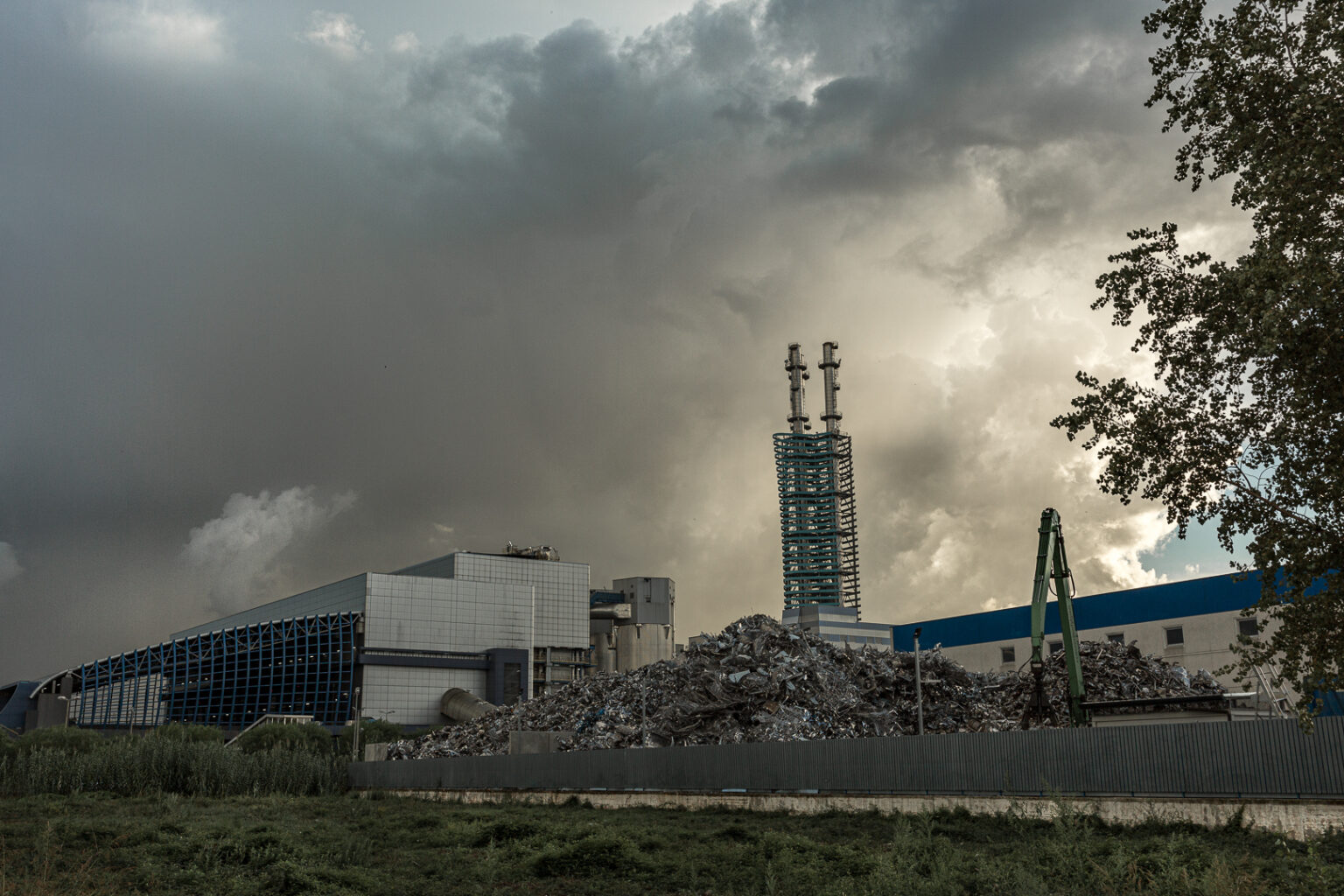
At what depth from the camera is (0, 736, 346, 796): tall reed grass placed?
50.3 metres

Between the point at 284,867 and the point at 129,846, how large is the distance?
886cm

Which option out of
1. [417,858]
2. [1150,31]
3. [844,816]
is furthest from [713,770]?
[1150,31]

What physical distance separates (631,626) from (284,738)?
57239 mm

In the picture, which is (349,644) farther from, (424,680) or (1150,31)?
(1150,31)

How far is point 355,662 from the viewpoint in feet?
322

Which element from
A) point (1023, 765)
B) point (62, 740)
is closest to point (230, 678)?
point (62, 740)

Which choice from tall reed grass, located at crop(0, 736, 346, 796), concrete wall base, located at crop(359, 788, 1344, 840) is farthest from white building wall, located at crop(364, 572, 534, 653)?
concrete wall base, located at crop(359, 788, 1344, 840)

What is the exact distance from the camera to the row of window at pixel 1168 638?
57.5 meters

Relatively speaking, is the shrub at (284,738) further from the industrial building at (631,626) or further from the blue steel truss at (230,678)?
the industrial building at (631,626)

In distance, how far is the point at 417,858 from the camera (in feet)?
84.8

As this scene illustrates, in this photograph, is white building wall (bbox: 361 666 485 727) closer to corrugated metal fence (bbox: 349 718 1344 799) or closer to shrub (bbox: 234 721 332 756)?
shrub (bbox: 234 721 332 756)

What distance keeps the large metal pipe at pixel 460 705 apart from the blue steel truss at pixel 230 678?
9.20 meters

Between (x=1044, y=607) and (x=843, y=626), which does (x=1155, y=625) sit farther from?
(x=843, y=626)

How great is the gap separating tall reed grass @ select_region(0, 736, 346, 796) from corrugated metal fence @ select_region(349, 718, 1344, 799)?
20429mm
